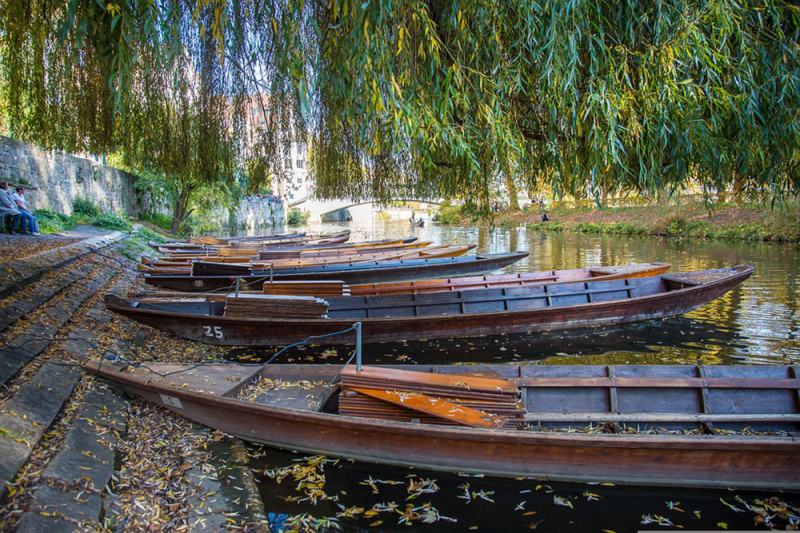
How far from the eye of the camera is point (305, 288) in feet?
25.9

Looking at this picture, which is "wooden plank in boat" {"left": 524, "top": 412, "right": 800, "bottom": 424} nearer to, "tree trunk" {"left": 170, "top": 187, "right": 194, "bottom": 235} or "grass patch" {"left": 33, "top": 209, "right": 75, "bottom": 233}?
"grass patch" {"left": 33, "top": 209, "right": 75, "bottom": 233}

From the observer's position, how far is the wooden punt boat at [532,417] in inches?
138

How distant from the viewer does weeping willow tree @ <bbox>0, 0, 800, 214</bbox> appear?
11.8 ft

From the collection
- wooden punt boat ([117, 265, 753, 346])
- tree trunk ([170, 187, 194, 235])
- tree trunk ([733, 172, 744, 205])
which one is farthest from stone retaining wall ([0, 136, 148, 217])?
tree trunk ([733, 172, 744, 205])

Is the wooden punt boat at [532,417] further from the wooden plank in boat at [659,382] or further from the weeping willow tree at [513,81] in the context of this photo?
the weeping willow tree at [513,81]

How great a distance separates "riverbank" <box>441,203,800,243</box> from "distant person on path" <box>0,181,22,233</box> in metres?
12.4

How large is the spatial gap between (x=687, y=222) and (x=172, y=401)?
2772cm

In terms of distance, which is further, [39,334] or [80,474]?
[39,334]

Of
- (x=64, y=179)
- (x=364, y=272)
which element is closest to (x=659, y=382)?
(x=364, y=272)

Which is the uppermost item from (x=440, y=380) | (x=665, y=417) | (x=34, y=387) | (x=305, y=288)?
(x=305, y=288)

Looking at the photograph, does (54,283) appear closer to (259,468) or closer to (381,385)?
(259,468)

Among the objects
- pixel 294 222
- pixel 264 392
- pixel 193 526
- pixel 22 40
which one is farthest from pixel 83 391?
pixel 294 222

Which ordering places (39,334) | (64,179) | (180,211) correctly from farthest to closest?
1. (180,211)
2. (64,179)
3. (39,334)

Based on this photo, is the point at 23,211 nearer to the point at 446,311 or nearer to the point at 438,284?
the point at 438,284
